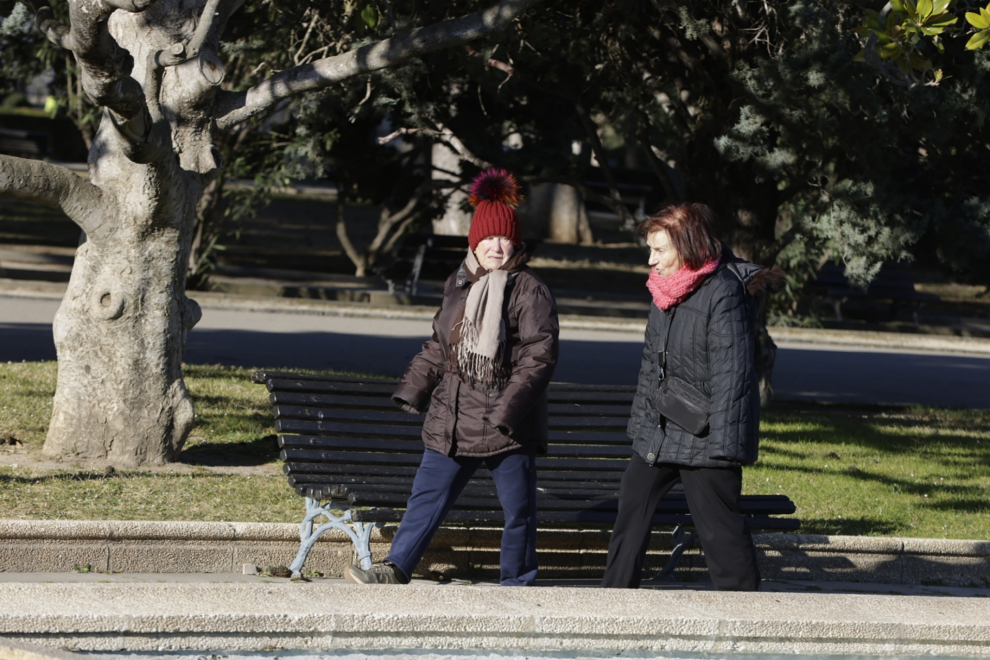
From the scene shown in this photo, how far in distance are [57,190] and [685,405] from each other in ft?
12.3

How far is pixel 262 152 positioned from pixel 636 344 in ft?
19.6

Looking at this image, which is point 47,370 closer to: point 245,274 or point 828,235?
point 828,235

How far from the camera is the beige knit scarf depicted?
4.72 metres

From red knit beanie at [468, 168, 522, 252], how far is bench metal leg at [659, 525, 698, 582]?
1.70 meters

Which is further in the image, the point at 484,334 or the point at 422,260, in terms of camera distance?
the point at 422,260

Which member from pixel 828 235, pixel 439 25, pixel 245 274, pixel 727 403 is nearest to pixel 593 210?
pixel 245 274

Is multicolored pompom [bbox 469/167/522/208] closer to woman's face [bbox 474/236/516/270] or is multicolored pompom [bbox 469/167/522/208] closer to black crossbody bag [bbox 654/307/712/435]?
woman's face [bbox 474/236/516/270]

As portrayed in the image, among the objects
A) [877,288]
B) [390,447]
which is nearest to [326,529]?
[390,447]

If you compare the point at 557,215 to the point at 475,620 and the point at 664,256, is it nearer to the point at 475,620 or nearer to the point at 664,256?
the point at 664,256

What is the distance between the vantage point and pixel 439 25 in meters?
7.08

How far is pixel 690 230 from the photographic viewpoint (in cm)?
473

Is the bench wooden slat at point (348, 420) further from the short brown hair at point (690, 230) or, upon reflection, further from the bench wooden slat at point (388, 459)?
the short brown hair at point (690, 230)

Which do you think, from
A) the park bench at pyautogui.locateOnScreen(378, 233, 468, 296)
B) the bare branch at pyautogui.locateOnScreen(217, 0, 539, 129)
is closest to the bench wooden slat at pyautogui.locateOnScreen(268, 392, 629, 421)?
the bare branch at pyautogui.locateOnScreen(217, 0, 539, 129)

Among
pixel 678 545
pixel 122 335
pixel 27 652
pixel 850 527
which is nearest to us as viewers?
pixel 27 652
